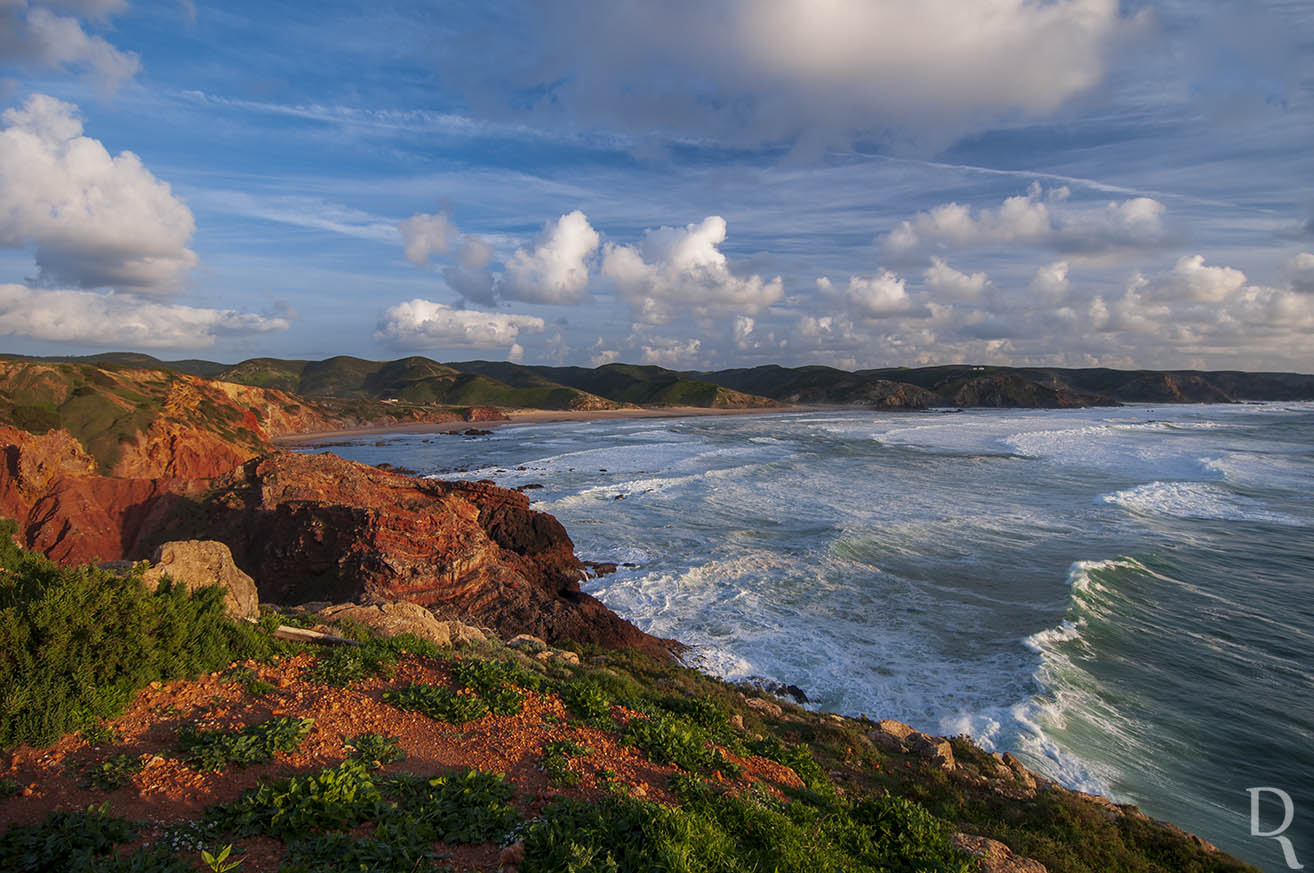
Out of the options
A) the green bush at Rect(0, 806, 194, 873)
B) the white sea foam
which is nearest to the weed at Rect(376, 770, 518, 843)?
the green bush at Rect(0, 806, 194, 873)

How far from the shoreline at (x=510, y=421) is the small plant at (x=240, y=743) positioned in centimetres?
7234

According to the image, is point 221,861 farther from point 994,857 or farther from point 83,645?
point 994,857

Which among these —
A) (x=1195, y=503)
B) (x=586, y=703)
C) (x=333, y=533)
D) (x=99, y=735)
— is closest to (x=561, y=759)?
(x=586, y=703)

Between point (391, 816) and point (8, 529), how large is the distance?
31.5ft

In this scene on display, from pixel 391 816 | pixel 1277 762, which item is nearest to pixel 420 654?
pixel 391 816

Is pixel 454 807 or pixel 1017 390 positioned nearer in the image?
pixel 454 807

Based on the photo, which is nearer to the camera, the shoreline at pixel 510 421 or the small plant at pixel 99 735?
the small plant at pixel 99 735

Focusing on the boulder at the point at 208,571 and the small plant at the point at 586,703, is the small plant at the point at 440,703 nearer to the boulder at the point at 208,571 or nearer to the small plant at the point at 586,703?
the small plant at the point at 586,703

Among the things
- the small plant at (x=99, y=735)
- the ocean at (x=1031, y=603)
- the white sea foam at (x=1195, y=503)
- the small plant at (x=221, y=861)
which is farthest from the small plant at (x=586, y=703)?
the white sea foam at (x=1195, y=503)

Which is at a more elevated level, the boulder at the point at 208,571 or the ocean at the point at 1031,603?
the boulder at the point at 208,571

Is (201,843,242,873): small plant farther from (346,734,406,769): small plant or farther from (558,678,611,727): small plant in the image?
(558,678,611,727): small plant

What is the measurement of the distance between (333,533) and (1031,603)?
803 inches

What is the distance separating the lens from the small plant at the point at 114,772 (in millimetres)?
4574

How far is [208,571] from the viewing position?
8766mm
